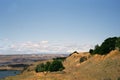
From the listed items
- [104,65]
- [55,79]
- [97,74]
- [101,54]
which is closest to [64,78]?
[55,79]

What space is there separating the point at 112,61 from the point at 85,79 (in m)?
12.3

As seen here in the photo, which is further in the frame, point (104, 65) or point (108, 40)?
point (108, 40)

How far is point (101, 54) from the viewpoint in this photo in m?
82.4

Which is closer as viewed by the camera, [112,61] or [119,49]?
[112,61]

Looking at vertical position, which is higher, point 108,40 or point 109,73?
point 108,40

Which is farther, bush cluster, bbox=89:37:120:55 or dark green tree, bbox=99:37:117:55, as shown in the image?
dark green tree, bbox=99:37:117:55

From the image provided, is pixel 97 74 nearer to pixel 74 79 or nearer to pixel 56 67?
pixel 74 79

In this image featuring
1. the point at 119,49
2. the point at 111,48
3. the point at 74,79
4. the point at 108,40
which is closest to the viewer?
the point at 74,79

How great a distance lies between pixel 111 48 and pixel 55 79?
104 feet

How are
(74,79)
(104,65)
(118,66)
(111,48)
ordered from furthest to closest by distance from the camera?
(111,48)
(104,65)
(118,66)
(74,79)

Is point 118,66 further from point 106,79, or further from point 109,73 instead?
point 106,79

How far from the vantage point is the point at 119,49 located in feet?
241

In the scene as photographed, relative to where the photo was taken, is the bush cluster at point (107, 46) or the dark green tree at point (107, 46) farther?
the dark green tree at point (107, 46)

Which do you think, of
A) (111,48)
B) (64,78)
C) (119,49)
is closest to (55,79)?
(64,78)
